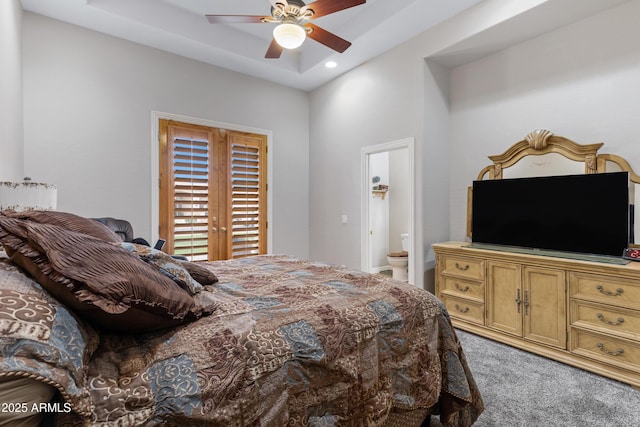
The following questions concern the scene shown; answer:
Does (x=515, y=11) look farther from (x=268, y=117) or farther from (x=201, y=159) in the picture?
(x=201, y=159)

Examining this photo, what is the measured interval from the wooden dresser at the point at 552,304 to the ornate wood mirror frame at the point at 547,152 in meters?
0.73

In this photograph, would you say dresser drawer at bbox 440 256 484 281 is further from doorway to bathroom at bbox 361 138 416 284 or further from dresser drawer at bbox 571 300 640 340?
doorway to bathroom at bbox 361 138 416 284

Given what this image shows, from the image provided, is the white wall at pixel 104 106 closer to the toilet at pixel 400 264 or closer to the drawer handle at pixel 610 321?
the toilet at pixel 400 264

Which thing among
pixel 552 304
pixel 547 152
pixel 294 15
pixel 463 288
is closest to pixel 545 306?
pixel 552 304

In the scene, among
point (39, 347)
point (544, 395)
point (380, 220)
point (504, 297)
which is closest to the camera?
point (39, 347)

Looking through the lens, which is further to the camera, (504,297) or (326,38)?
(504,297)

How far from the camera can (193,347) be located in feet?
3.44

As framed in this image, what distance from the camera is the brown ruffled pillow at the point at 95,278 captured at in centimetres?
→ 91

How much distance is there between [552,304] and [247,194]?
3750 mm

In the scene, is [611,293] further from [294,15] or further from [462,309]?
[294,15]

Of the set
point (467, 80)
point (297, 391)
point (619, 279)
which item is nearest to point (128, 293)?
point (297, 391)

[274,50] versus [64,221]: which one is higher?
[274,50]

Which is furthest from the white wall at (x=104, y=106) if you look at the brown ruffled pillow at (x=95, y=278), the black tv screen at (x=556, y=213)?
the black tv screen at (x=556, y=213)

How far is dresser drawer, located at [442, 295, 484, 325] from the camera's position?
10.4ft
